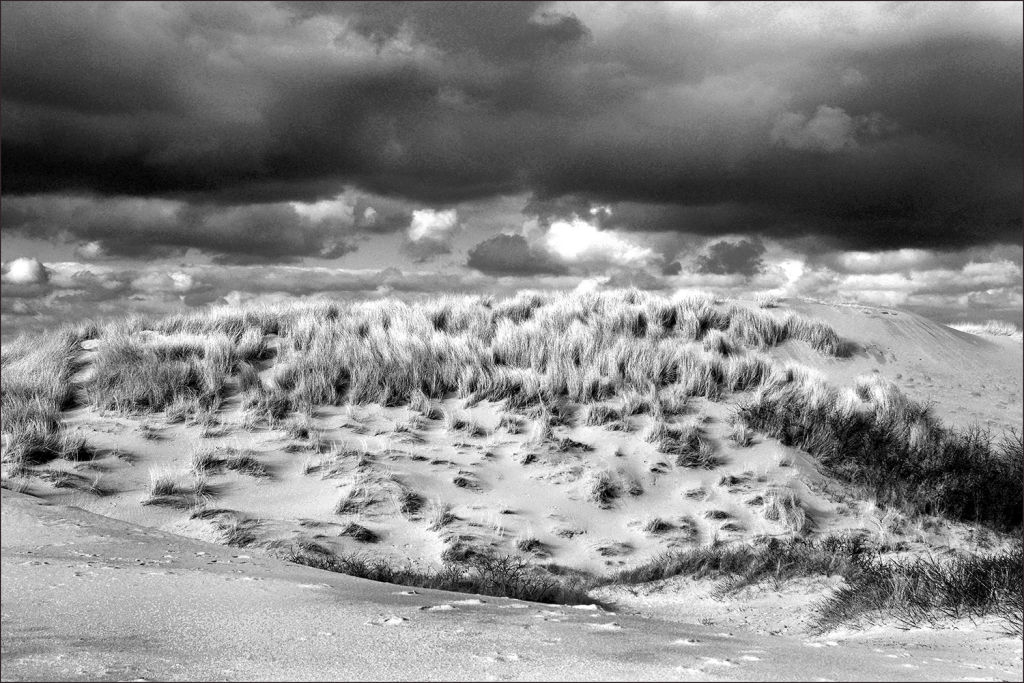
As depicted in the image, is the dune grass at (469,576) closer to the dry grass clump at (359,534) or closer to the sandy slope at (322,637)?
the dry grass clump at (359,534)

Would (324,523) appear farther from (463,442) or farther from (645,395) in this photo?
(645,395)

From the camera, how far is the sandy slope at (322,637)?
3139mm

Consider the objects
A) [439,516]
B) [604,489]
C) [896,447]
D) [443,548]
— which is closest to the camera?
[443,548]

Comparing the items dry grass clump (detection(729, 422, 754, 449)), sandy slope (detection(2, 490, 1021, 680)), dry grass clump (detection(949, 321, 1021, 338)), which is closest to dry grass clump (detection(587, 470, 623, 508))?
dry grass clump (detection(729, 422, 754, 449))

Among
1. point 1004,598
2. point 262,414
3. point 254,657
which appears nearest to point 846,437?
point 1004,598

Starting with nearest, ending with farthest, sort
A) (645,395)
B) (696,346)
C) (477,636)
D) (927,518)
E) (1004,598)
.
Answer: (477,636), (1004,598), (927,518), (645,395), (696,346)

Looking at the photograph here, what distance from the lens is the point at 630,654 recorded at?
350 cm

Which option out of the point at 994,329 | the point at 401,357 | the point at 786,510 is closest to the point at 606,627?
the point at 786,510

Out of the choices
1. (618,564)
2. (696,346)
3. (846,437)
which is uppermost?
(696,346)

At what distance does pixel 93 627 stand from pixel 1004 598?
197 inches

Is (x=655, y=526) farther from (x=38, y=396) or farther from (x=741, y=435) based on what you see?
(x=38, y=396)

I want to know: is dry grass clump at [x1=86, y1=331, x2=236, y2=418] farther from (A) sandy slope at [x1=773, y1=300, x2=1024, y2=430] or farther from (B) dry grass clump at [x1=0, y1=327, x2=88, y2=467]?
(A) sandy slope at [x1=773, y1=300, x2=1024, y2=430]

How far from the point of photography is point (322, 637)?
3.60 meters

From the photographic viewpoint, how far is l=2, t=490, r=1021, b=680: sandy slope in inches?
124
